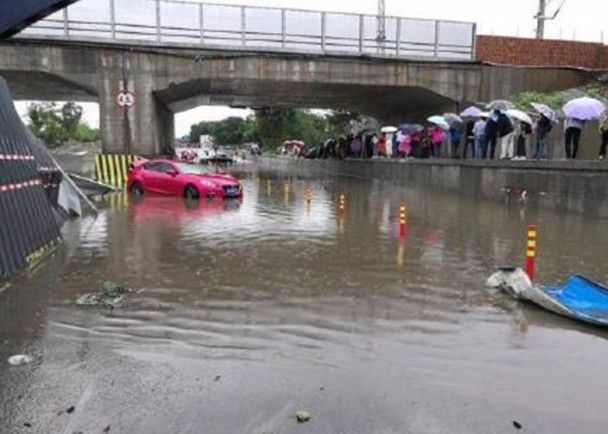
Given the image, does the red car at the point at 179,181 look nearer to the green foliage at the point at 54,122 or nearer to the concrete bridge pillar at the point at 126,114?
the concrete bridge pillar at the point at 126,114

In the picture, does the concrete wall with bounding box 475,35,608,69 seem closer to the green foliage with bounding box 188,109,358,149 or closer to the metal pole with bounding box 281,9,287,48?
the metal pole with bounding box 281,9,287,48

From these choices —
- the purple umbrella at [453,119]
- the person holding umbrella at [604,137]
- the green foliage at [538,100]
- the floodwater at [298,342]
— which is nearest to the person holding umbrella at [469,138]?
the purple umbrella at [453,119]

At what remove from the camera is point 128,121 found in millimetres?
29859

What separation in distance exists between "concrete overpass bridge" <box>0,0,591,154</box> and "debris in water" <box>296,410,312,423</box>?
26273 millimetres

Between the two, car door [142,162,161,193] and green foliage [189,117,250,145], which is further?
green foliage [189,117,250,145]

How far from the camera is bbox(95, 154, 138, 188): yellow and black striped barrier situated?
1096 inches

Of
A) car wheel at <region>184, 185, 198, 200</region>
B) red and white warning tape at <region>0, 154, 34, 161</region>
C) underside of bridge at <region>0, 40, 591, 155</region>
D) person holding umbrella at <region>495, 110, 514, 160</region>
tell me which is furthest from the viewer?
underside of bridge at <region>0, 40, 591, 155</region>

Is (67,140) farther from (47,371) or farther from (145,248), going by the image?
(47,371)

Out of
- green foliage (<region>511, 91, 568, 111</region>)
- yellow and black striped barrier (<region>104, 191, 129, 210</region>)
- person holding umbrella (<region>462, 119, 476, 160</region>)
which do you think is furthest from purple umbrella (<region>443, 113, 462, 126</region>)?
yellow and black striped barrier (<region>104, 191, 129, 210</region>)

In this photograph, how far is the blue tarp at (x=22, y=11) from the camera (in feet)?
24.8

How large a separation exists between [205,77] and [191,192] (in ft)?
31.7

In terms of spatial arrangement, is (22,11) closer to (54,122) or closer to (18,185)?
(18,185)

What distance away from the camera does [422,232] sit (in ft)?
47.5

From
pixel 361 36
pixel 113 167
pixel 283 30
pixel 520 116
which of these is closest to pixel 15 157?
pixel 520 116
